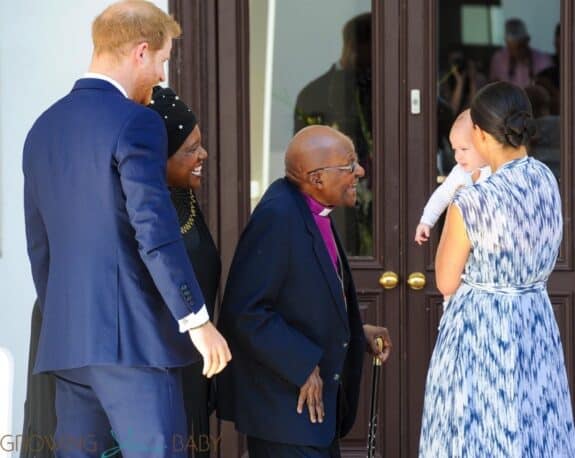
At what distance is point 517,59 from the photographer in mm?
5711

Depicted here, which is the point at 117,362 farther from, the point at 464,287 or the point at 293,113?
the point at 293,113

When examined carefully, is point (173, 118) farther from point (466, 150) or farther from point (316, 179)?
point (466, 150)

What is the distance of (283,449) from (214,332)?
80 cm

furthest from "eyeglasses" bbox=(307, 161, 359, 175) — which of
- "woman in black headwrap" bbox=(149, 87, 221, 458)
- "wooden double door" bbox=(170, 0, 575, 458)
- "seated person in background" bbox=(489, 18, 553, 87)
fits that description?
"seated person in background" bbox=(489, 18, 553, 87)

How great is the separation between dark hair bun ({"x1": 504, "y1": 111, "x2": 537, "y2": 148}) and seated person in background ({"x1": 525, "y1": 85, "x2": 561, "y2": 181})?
154 cm

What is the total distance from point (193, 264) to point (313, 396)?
0.59m

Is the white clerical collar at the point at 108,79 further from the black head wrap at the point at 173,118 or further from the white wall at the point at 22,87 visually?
the white wall at the point at 22,87

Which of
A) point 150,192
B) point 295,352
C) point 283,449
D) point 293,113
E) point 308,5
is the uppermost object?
point 308,5

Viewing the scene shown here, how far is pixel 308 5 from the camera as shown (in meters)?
5.24

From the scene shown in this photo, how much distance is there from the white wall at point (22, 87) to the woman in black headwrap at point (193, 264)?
48.8 inches

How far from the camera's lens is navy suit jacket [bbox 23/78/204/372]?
123 inches

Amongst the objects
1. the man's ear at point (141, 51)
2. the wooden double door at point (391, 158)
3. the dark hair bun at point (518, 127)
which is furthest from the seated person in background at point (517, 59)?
the man's ear at point (141, 51)

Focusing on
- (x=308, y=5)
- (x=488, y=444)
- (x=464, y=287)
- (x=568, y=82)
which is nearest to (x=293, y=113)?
(x=308, y=5)

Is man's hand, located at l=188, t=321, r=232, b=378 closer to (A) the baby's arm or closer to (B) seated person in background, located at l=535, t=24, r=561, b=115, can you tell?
(A) the baby's arm
